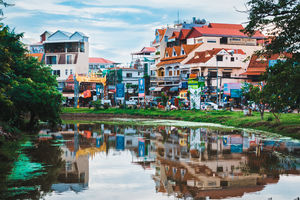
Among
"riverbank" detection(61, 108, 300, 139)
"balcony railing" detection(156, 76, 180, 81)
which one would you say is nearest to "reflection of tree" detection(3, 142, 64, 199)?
"riverbank" detection(61, 108, 300, 139)

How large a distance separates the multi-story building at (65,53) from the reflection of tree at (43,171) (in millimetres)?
91834

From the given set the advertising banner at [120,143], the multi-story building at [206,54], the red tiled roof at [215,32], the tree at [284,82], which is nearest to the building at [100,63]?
the multi-story building at [206,54]

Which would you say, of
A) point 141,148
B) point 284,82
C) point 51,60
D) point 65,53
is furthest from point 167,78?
point 141,148

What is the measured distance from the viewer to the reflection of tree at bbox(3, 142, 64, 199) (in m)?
Answer: 15.2

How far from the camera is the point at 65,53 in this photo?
119000 mm

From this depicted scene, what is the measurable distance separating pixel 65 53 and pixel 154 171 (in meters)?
102

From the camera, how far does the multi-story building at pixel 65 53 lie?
118750 mm

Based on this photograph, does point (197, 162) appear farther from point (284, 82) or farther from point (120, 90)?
point (120, 90)

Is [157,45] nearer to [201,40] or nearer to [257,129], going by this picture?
[201,40]

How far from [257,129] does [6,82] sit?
22.8m

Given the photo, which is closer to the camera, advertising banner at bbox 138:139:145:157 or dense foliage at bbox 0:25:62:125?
advertising banner at bbox 138:139:145:157

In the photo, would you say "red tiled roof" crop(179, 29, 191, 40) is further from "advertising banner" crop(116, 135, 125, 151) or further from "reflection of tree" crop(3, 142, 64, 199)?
"reflection of tree" crop(3, 142, 64, 199)

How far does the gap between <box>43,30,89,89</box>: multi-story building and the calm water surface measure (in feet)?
294

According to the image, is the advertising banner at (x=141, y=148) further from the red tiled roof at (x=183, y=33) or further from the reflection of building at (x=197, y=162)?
the red tiled roof at (x=183, y=33)
